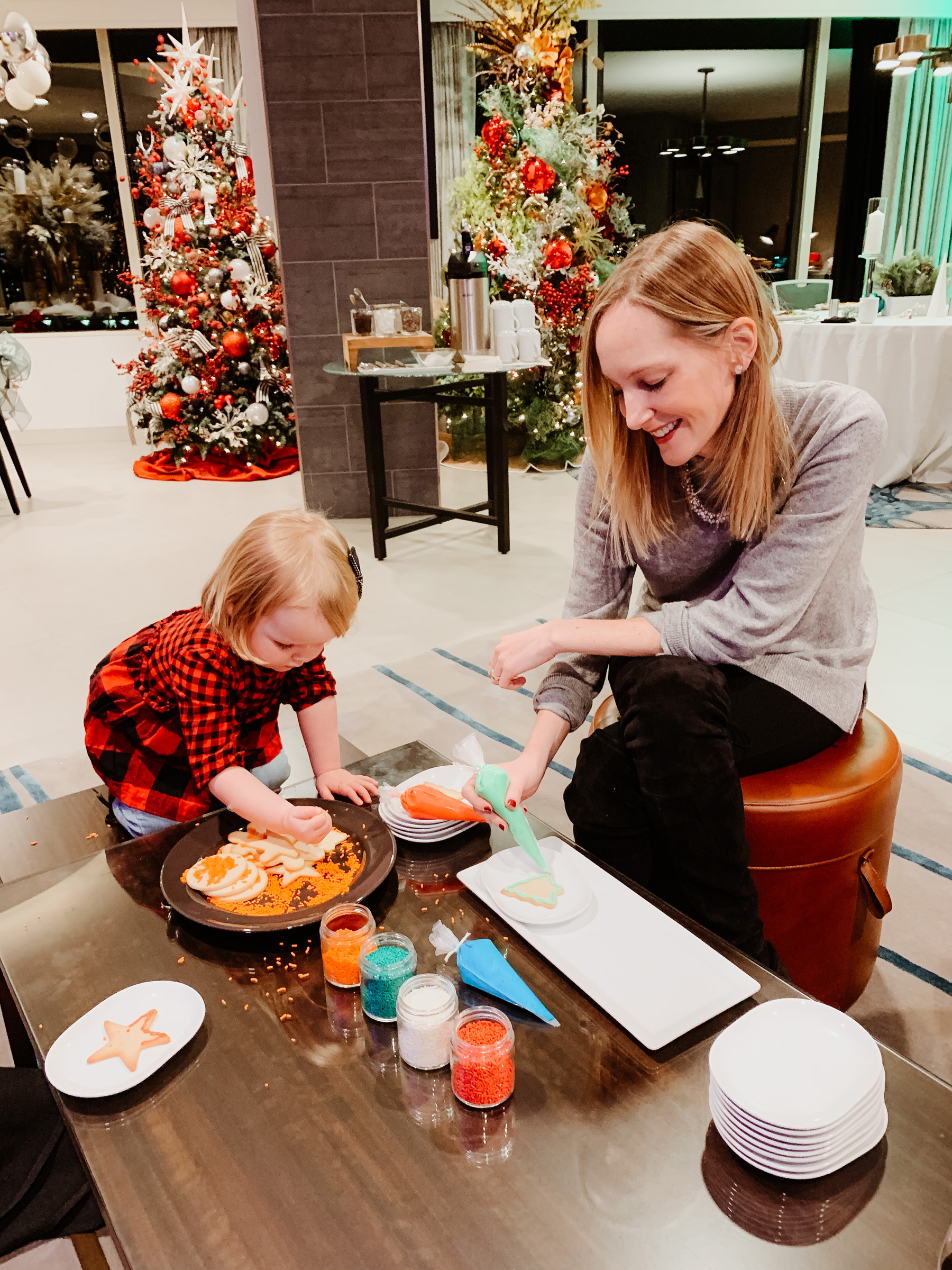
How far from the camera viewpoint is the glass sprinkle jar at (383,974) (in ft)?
3.11

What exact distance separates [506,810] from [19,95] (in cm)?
491

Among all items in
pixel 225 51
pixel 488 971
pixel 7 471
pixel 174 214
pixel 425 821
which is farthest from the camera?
pixel 225 51

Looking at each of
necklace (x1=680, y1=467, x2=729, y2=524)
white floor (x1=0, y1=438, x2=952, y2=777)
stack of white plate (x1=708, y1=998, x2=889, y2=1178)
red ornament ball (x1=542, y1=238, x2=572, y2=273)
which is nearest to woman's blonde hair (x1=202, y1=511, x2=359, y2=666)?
necklace (x1=680, y1=467, x2=729, y2=524)

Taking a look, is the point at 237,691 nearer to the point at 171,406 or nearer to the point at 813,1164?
the point at 813,1164

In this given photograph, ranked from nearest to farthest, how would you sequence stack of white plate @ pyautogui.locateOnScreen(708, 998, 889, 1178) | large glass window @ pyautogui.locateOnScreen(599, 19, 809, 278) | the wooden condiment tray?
stack of white plate @ pyautogui.locateOnScreen(708, 998, 889, 1178)
the wooden condiment tray
large glass window @ pyautogui.locateOnScreen(599, 19, 809, 278)

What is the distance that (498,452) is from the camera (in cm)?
385

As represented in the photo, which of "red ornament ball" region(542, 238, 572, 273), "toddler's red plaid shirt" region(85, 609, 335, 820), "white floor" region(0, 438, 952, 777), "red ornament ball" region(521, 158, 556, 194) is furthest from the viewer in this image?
"red ornament ball" region(542, 238, 572, 273)

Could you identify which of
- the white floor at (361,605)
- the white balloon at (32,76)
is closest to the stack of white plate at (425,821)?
the white floor at (361,605)

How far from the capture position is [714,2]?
6.89m

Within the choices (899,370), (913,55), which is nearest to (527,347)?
(899,370)

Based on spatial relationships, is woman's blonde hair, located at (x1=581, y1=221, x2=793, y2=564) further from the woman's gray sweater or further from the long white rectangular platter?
the long white rectangular platter

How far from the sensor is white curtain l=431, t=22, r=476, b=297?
6637mm

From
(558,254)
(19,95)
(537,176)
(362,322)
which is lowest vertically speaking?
(362,322)

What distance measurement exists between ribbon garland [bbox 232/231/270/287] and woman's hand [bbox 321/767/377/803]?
456cm
